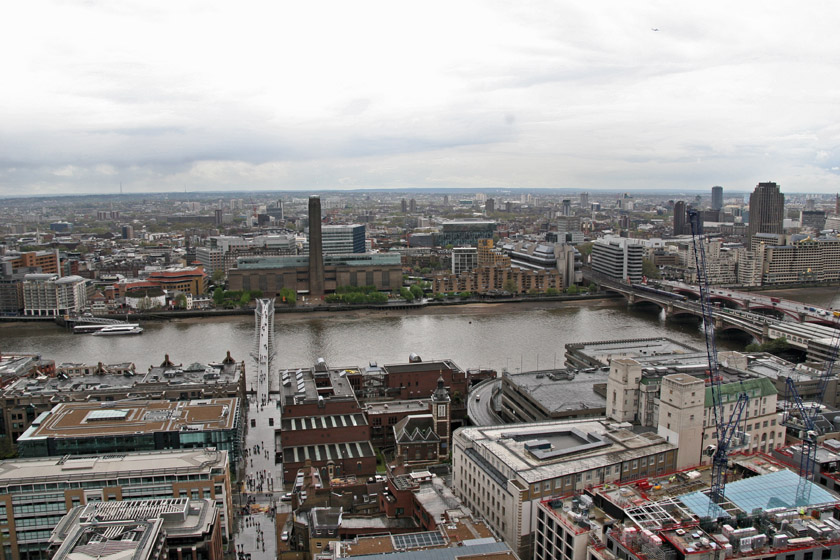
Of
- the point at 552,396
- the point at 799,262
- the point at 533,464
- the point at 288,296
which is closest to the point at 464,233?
the point at 799,262

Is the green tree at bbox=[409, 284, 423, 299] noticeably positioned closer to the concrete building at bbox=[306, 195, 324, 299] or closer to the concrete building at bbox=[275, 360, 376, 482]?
the concrete building at bbox=[306, 195, 324, 299]

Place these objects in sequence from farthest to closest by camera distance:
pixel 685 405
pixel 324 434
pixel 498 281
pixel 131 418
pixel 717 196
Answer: pixel 717 196
pixel 498 281
pixel 324 434
pixel 131 418
pixel 685 405

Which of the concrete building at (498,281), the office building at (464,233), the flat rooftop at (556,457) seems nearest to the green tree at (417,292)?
the concrete building at (498,281)

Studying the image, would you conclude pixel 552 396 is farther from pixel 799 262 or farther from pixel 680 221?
pixel 680 221

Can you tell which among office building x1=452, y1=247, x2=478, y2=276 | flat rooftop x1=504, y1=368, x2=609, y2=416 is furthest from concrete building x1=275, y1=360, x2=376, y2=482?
office building x1=452, y1=247, x2=478, y2=276

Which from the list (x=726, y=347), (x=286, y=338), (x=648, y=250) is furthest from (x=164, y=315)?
(x=648, y=250)

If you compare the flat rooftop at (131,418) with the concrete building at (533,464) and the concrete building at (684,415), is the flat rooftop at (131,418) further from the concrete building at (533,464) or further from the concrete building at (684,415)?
the concrete building at (684,415)
